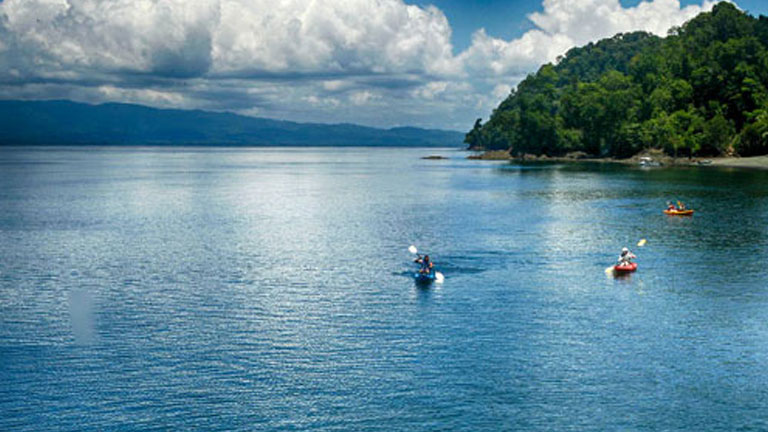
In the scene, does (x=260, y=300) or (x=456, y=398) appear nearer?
(x=456, y=398)

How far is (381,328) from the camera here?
49594mm

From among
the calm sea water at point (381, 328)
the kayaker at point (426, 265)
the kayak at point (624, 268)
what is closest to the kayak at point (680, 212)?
the calm sea water at point (381, 328)

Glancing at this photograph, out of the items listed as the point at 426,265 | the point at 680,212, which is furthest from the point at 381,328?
the point at 680,212

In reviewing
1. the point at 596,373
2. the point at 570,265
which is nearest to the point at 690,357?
the point at 596,373

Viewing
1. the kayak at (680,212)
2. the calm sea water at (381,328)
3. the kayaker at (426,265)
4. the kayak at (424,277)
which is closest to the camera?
the calm sea water at (381,328)

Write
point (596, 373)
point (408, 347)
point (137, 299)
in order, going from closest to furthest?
1. point (596, 373)
2. point (408, 347)
3. point (137, 299)

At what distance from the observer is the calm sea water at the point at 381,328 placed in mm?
36188

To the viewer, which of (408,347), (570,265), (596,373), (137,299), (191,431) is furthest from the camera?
(570,265)

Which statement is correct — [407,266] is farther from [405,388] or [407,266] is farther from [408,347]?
[405,388]

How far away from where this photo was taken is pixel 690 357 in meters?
43.6

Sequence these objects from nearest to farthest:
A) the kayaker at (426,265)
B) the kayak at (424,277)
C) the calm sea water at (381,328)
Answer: the calm sea water at (381,328) < the kayak at (424,277) < the kayaker at (426,265)

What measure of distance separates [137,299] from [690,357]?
136 ft

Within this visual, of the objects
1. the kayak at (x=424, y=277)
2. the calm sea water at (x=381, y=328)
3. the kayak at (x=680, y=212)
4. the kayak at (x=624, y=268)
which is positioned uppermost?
the kayak at (x=680, y=212)

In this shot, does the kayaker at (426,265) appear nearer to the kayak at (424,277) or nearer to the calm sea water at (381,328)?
the kayak at (424,277)
